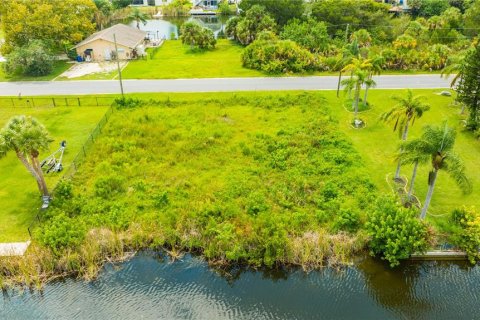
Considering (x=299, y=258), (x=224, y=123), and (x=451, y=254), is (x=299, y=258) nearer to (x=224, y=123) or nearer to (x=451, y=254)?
(x=451, y=254)

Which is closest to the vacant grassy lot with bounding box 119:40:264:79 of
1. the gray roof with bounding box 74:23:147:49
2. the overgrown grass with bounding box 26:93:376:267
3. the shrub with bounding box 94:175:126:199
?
the gray roof with bounding box 74:23:147:49

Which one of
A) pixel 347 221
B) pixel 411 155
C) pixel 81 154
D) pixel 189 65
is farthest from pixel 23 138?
pixel 189 65

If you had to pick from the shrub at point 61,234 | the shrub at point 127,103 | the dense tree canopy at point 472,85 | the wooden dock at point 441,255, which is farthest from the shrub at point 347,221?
the shrub at point 127,103

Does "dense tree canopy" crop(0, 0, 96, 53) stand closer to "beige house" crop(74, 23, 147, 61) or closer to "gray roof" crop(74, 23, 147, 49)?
"beige house" crop(74, 23, 147, 61)

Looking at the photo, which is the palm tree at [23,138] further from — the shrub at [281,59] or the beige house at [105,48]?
the beige house at [105,48]

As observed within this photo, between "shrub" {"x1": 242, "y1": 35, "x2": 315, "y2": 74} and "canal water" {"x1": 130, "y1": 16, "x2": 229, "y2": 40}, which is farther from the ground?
"canal water" {"x1": 130, "y1": 16, "x2": 229, "y2": 40}
